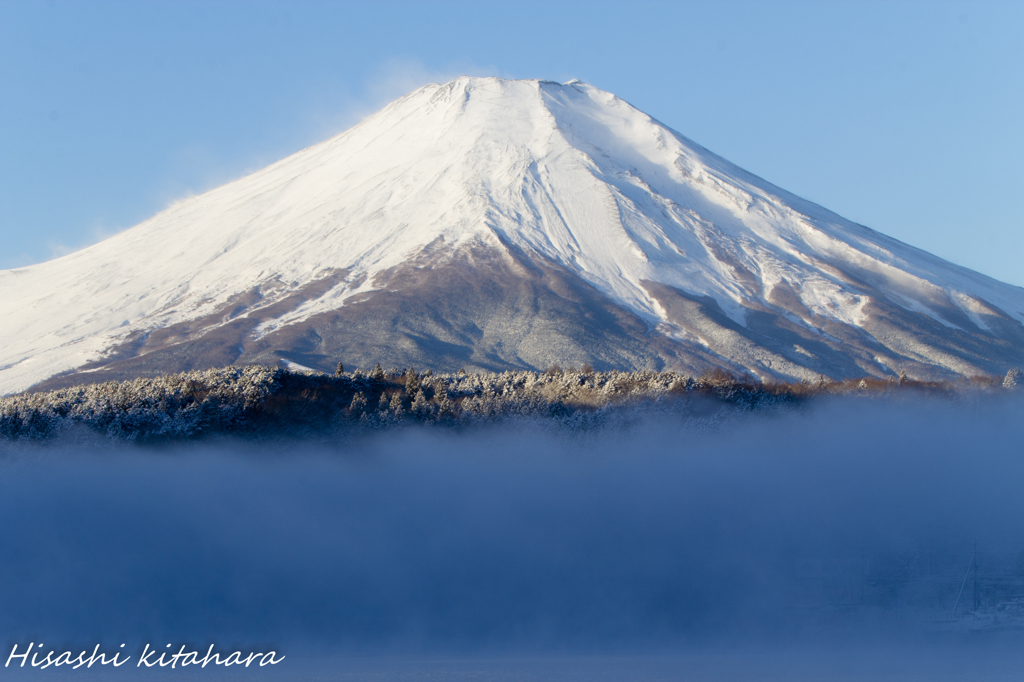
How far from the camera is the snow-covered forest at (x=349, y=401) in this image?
26328 millimetres

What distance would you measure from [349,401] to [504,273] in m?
84.0

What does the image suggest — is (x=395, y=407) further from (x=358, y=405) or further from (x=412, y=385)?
(x=412, y=385)

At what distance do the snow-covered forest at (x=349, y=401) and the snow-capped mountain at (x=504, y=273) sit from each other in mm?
55266

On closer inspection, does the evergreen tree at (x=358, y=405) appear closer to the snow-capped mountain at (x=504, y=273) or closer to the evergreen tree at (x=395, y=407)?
the evergreen tree at (x=395, y=407)

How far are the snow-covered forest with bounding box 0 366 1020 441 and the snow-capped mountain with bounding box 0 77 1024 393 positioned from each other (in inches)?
2176

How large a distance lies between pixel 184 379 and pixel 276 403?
10.4 ft

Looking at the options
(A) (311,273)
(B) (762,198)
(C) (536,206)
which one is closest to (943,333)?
(B) (762,198)

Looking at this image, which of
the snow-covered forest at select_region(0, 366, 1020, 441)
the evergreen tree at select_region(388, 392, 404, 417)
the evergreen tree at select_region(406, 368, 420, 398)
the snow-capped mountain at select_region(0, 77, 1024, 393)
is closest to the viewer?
the snow-covered forest at select_region(0, 366, 1020, 441)

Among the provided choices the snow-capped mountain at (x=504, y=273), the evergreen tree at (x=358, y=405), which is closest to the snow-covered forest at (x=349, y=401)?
the evergreen tree at (x=358, y=405)

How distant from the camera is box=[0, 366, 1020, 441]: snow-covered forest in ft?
86.4

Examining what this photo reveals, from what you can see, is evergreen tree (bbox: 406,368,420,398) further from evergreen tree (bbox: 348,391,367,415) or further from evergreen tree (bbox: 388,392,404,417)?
evergreen tree (bbox: 348,391,367,415)

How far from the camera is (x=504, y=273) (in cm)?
11306

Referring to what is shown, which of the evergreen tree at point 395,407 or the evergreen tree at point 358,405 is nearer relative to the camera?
the evergreen tree at point 358,405

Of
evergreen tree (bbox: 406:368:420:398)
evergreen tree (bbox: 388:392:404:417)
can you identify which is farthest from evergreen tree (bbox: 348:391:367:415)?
evergreen tree (bbox: 406:368:420:398)
